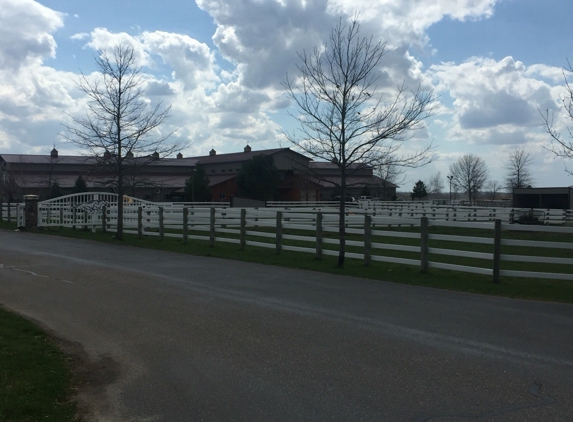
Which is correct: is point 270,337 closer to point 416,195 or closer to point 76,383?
point 76,383

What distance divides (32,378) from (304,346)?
3.18 metres

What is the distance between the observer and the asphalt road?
5863 millimetres

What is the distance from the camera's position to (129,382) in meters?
6.72

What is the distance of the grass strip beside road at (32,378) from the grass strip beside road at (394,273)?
7.92 meters

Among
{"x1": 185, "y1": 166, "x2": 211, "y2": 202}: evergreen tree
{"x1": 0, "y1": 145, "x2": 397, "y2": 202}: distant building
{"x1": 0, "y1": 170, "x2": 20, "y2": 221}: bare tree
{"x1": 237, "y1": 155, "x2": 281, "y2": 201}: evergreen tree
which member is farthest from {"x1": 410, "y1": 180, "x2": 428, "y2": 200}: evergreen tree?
{"x1": 0, "y1": 170, "x2": 20, "y2": 221}: bare tree

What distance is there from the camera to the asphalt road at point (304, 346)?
19.2 ft

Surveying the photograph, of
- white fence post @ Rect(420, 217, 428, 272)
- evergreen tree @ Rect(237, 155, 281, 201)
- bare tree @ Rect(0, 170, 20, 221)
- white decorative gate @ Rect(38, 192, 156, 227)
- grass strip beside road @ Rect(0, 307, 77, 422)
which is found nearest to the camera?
grass strip beside road @ Rect(0, 307, 77, 422)

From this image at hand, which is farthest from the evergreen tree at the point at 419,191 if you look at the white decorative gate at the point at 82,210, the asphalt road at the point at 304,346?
the asphalt road at the point at 304,346

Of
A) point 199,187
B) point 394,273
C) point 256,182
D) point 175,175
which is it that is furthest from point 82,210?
point 175,175

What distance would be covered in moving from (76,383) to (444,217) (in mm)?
30842

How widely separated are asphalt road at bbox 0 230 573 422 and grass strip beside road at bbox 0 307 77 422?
1.24 ft

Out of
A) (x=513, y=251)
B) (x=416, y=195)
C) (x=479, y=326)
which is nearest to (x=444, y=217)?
(x=513, y=251)

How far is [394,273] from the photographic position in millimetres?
14961

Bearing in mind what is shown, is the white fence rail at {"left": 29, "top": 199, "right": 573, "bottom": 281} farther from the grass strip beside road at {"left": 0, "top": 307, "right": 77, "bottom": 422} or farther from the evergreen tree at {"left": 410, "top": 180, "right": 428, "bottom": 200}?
the evergreen tree at {"left": 410, "top": 180, "right": 428, "bottom": 200}
